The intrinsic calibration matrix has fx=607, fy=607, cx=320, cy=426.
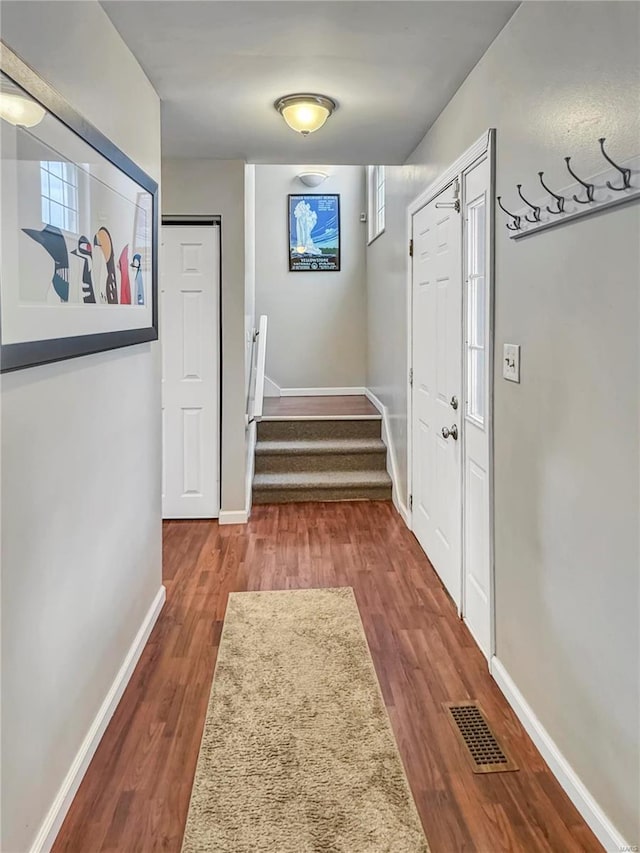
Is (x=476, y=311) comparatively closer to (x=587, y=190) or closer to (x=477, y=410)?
(x=477, y=410)

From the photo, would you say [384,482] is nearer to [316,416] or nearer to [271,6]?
[316,416]

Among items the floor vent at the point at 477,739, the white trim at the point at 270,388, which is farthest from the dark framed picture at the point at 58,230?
the white trim at the point at 270,388

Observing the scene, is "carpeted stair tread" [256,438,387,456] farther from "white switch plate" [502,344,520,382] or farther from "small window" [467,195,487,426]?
"white switch plate" [502,344,520,382]

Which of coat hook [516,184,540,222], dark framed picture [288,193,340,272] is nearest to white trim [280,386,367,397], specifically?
dark framed picture [288,193,340,272]

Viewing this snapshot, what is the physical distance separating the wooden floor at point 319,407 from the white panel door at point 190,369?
43.3 inches

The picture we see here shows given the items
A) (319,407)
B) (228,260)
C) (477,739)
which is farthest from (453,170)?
(319,407)

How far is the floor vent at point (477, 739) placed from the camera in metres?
1.80

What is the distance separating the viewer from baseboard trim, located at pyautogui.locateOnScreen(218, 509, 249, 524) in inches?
165

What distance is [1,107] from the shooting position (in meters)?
1.25

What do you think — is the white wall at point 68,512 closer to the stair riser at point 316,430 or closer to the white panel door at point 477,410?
the white panel door at point 477,410

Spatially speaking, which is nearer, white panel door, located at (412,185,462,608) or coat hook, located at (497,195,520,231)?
coat hook, located at (497,195,520,231)

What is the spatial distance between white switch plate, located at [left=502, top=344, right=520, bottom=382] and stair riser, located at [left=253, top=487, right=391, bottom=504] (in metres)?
2.61

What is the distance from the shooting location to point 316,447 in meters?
4.88


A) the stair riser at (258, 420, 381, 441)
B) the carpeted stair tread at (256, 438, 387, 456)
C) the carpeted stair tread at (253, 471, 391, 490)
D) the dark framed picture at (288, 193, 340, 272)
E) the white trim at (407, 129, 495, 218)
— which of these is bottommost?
the carpeted stair tread at (253, 471, 391, 490)
